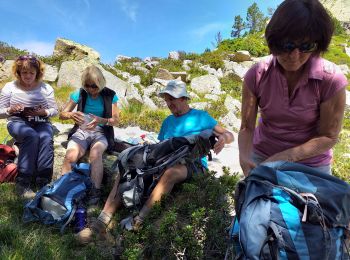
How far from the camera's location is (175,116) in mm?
4273

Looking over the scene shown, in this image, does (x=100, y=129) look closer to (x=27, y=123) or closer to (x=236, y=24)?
(x=27, y=123)

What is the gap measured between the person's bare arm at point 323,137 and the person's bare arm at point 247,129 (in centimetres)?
22

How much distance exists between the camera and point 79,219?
3.71 m

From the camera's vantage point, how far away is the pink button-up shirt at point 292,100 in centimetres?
203

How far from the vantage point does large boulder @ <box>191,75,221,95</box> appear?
14.6 metres

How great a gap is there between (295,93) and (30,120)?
12.2ft

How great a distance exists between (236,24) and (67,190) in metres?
61.1

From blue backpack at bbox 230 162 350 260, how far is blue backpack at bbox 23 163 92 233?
2.35 m

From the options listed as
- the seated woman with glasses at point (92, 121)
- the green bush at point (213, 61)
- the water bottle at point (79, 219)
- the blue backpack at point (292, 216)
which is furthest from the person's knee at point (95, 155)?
the green bush at point (213, 61)

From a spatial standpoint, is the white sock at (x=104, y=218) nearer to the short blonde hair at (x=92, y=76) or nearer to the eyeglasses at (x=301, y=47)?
the short blonde hair at (x=92, y=76)

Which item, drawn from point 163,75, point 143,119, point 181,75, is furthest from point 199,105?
point 181,75

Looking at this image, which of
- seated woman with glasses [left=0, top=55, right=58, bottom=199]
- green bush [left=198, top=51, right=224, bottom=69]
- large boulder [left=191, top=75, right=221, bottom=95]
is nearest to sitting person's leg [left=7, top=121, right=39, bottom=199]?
seated woman with glasses [left=0, top=55, right=58, bottom=199]

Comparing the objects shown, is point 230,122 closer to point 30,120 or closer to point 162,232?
point 30,120

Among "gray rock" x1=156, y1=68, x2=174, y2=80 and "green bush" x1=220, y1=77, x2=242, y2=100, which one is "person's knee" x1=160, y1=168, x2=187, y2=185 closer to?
"green bush" x1=220, y1=77, x2=242, y2=100
